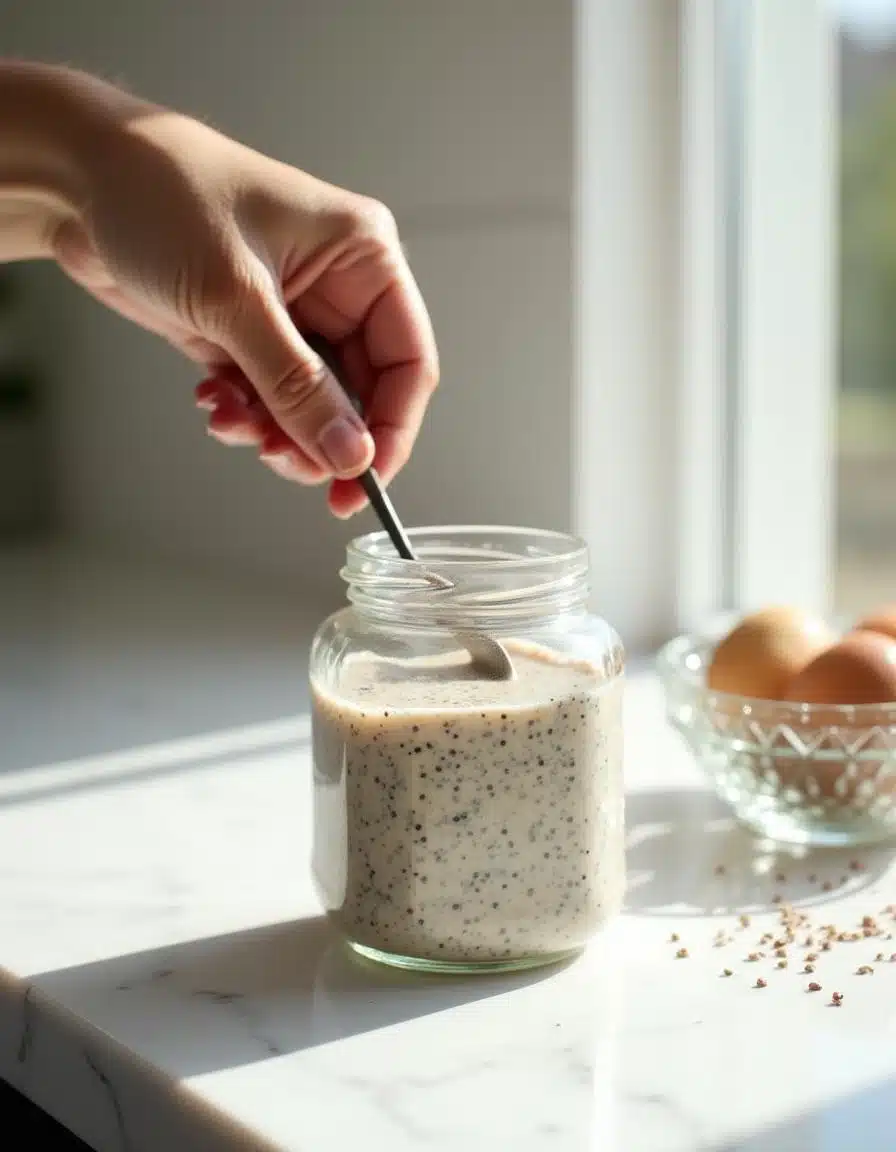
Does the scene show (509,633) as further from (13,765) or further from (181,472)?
(181,472)

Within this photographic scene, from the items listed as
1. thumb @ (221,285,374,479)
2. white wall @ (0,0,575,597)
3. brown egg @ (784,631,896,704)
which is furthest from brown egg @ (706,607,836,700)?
white wall @ (0,0,575,597)

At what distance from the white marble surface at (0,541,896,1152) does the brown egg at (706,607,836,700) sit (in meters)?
0.08

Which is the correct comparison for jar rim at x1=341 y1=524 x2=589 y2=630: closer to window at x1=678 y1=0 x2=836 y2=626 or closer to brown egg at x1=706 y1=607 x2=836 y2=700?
brown egg at x1=706 y1=607 x2=836 y2=700

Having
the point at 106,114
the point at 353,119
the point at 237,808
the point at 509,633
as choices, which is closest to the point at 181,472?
the point at 353,119

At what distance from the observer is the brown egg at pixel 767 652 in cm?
88

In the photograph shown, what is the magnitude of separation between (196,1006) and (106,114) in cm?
42

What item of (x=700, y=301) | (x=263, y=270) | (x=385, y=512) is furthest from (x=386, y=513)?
(x=700, y=301)

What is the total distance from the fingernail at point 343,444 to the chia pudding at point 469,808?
0.32 feet

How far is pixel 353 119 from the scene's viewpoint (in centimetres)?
144

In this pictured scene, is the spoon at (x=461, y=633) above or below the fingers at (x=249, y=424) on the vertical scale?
below

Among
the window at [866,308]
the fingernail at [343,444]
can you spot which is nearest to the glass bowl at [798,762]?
the fingernail at [343,444]

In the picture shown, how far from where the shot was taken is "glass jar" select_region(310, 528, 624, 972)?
2.13ft

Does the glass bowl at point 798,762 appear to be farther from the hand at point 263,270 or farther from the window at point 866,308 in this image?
the window at point 866,308

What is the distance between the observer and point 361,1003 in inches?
26.0
